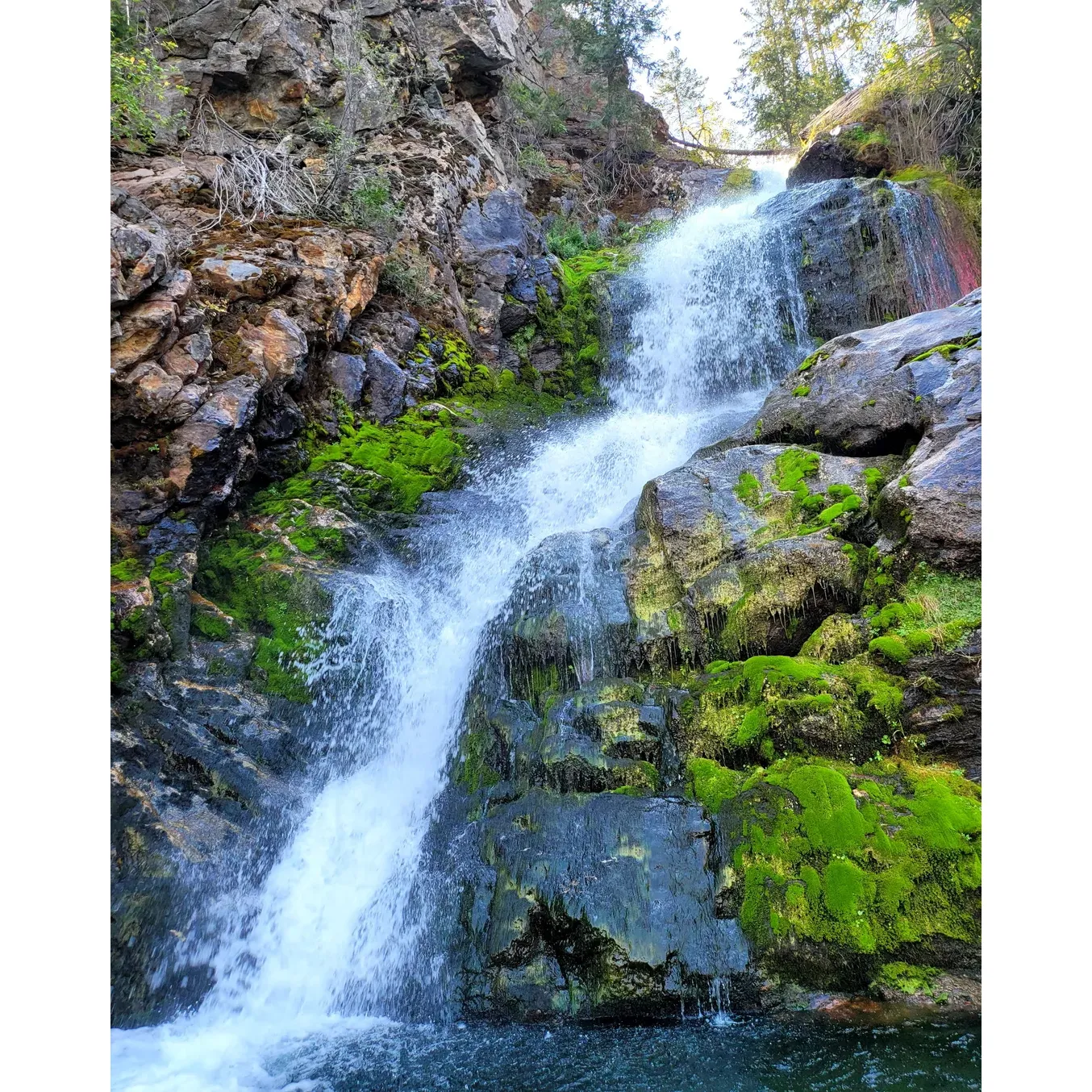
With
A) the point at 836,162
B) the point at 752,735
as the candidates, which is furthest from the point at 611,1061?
the point at 836,162

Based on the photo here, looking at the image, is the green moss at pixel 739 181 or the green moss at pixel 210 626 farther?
the green moss at pixel 739 181

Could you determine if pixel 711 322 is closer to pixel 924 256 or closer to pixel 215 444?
pixel 924 256

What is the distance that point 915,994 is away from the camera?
14.7ft

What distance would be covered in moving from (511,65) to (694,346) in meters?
12.7

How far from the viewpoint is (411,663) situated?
7.81 m

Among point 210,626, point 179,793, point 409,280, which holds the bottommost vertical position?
point 179,793

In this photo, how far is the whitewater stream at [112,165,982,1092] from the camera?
4.78 meters

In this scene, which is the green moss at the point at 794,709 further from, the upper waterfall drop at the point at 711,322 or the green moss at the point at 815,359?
the upper waterfall drop at the point at 711,322

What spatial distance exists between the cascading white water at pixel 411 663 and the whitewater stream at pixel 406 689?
2 centimetres

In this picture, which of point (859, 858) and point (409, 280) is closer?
point (859, 858)

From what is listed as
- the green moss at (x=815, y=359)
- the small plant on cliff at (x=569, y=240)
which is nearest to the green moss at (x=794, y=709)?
the green moss at (x=815, y=359)

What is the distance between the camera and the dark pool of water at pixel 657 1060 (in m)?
3.99

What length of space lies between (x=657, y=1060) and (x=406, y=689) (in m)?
4.20

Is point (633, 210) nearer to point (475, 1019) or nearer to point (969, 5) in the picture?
point (969, 5)
